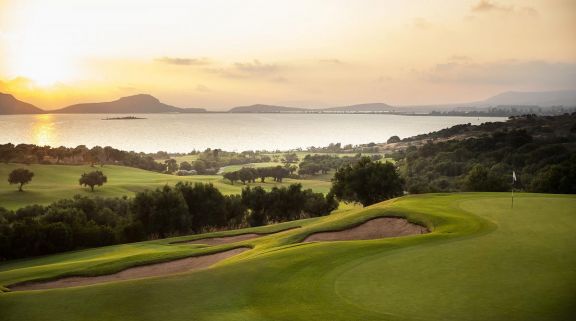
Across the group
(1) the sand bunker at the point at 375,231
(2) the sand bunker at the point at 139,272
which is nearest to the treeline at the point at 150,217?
(2) the sand bunker at the point at 139,272

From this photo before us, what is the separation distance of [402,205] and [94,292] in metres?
22.6

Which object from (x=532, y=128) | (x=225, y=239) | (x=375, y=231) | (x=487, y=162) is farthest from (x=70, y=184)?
(x=532, y=128)

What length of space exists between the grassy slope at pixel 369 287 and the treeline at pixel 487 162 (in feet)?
145

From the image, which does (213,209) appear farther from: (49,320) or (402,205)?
(49,320)

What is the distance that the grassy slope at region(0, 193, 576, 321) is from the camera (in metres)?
13.3

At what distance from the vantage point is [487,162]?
4370 inches

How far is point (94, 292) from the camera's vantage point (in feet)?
53.7

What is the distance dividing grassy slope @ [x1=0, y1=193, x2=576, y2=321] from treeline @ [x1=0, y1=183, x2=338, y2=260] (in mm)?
34259

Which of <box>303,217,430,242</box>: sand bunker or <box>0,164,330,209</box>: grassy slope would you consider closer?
<box>303,217,430,242</box>: sand bunker

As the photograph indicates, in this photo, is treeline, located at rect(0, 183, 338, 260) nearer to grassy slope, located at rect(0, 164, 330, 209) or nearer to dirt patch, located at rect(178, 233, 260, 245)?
dirt patch, located at rect(178, 233, 260, 245)

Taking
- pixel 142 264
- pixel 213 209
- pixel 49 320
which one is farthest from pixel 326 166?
pixel 49 320

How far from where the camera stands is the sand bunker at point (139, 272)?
79.4 ft

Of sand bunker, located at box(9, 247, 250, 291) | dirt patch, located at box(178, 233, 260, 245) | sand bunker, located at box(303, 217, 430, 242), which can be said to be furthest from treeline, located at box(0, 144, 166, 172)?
sand bunker, located at box(303, 217, 430, 242)

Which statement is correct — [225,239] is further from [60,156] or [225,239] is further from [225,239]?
[60,156]
